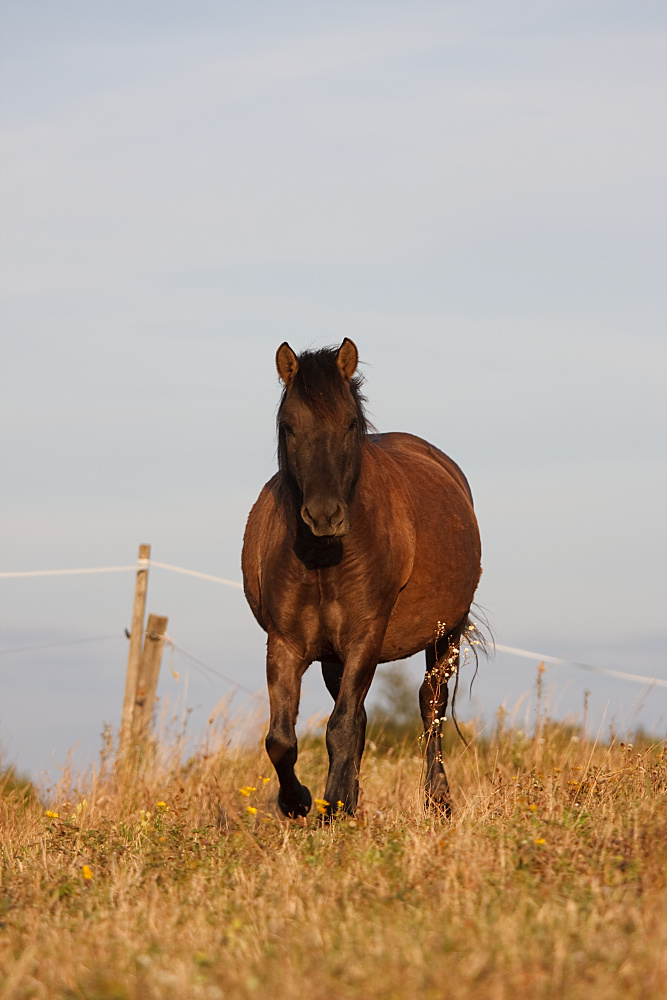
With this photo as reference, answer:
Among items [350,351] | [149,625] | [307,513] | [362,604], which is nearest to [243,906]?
[307,513]

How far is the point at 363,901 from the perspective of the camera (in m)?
3.64

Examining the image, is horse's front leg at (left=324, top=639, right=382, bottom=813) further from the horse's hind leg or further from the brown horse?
the horse's hind leg

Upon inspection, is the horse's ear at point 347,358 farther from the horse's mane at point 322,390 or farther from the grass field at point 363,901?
the grass field at point 363,901

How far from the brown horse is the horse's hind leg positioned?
0.51 feet

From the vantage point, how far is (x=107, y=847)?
5.28 metres

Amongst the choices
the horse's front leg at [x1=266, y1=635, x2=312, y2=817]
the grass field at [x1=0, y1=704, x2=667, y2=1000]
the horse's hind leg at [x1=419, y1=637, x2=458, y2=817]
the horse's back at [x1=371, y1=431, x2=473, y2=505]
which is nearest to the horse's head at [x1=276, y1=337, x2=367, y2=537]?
the horse's front leg at [x1=266, y1=635, x2=312, y2=817]

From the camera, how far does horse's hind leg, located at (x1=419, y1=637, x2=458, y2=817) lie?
7.20 m

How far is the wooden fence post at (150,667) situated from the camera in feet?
34.3

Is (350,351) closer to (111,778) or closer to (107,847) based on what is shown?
(107,847)

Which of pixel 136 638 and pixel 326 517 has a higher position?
pixel 326 517

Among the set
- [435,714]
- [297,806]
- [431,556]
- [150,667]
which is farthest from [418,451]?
[150,667]

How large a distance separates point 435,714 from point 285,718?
2.03 m

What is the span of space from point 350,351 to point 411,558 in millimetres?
1477

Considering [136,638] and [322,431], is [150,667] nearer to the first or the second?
[136,638]
